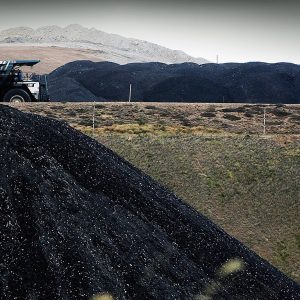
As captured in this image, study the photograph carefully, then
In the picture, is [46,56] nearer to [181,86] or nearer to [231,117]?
[181,86]

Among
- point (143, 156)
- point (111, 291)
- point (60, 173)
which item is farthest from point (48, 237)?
point (143, 156)

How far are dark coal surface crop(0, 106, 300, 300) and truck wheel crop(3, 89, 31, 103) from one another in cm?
1926

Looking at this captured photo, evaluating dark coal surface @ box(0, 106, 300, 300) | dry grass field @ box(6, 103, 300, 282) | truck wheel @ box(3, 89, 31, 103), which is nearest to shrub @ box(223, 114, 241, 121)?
dry grass field @ box(6, 103, 300, 282)

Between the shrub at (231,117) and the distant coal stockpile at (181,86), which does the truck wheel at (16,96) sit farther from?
the distant coal stockpile at (181,86)

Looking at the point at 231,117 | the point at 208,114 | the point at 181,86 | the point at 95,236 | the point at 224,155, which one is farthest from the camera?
the point at 181,86

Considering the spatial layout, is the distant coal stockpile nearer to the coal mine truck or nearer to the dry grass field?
the dry grass field

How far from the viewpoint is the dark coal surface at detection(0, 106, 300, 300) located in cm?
1163

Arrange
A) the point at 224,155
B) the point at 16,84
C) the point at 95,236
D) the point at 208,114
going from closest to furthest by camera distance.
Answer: the point at 95,236, the point at 224,155, the point at 16,84, the point at 208,114

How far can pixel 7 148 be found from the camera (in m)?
14.6

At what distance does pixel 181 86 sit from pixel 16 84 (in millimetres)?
34421

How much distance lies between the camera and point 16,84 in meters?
36.5

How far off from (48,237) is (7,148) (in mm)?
3443

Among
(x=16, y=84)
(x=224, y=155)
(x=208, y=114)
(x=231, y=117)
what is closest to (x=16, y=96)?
(x=16, y=84)

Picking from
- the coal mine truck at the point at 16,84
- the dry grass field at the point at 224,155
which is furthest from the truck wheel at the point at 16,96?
the dry grass field at the point at 224,155
